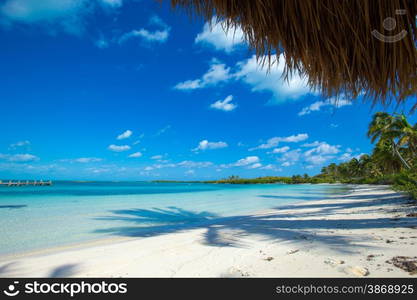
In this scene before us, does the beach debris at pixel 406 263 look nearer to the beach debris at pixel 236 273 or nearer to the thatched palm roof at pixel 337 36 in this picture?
the beach debris at pixel 236 273

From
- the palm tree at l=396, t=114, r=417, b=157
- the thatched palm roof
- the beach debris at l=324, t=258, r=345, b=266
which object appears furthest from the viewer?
the palm tree at l=396, t=114, r=417, b=157

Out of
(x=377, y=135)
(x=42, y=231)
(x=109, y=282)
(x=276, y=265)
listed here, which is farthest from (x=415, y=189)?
(x=377, y=135)

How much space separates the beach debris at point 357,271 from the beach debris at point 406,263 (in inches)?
14.3

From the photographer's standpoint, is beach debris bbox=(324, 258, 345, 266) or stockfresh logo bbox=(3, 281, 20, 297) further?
beach debris bbox=(324, 258, 345, 266)

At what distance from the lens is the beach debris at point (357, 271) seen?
225 centimetres

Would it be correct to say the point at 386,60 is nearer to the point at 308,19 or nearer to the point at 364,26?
the point at 364,26

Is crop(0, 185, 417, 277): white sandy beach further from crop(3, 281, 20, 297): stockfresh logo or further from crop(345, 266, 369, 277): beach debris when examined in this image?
crop(3, 281, 20, 297): stockfresh logo

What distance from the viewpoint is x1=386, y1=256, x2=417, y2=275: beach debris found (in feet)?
7.39

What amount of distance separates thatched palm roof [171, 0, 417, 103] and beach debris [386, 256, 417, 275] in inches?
65.8

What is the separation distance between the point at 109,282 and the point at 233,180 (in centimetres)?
10876

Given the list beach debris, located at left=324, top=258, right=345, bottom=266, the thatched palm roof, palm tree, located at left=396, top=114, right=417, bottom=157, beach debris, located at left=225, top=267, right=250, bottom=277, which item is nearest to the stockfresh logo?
beach debris, located at left=225, top=267, right=250, bottom=277

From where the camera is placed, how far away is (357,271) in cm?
231

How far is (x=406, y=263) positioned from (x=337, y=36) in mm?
2439

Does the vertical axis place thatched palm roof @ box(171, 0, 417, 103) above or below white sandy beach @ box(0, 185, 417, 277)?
above
